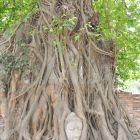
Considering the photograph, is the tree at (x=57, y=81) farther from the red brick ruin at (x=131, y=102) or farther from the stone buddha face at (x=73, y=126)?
the red brick ruin at (x=131, y=102)

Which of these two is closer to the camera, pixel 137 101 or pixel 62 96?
pixel 62 96

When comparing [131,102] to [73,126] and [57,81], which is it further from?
[73,126]

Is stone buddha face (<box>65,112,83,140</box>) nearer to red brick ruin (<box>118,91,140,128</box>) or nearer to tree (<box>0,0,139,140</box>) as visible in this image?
tree (<box>0,0,139,140</box>)

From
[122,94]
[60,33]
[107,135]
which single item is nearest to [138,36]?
[122,94]

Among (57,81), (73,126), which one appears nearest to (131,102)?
(57,81)

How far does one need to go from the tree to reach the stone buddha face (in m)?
0.01

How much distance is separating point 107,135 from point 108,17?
1845 mm

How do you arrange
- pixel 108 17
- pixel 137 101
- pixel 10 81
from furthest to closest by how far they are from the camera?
pixel 137 101, pixel 108 17, pixel 10 81

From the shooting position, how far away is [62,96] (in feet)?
13.8

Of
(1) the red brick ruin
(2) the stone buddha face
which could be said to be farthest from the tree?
(1) the red brick ruin

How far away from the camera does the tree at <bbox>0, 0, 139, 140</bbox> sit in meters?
4.13

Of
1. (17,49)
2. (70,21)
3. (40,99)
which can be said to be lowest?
(40,99)

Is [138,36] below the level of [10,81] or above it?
above

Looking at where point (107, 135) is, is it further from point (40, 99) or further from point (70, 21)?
point (70, 21)
